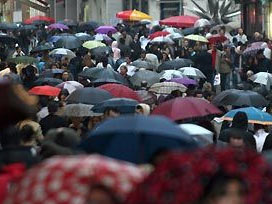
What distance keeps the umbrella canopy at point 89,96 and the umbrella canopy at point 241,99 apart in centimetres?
170

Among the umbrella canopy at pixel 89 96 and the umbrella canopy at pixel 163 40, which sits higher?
the umbrella canopy at pixel 163 40

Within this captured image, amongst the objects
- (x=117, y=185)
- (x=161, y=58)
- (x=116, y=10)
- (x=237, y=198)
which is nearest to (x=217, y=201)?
(x=237, y=198)

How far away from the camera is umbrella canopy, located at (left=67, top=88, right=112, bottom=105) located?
577 inches

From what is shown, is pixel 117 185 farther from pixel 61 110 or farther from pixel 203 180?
pixel 61 110

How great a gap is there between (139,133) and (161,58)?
75.5 ft

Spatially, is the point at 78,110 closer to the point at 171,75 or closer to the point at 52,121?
the point at 52,121

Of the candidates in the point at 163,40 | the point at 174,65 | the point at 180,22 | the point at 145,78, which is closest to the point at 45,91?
A: the point at 145,78

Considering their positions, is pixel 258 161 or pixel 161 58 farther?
pixel 161 58

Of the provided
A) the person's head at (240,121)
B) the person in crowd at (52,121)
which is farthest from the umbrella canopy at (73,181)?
the person in crowd at (52,121)

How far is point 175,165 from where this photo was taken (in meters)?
4.28

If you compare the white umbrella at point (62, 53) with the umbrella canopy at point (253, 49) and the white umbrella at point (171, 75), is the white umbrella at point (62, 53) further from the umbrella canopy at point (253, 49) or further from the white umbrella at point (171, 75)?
the white umbrella at point (171, 75)

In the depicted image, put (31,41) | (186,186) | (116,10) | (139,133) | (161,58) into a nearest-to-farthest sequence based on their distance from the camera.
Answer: (186,186) < (139,133) < (161,58) < (31,41) < (116,10)

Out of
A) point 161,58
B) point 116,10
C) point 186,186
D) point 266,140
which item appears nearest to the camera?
point 186,186

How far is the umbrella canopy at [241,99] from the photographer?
15398 millimetres
